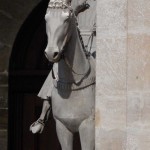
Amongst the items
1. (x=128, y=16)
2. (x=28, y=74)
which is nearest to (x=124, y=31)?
(x=128, y=16)

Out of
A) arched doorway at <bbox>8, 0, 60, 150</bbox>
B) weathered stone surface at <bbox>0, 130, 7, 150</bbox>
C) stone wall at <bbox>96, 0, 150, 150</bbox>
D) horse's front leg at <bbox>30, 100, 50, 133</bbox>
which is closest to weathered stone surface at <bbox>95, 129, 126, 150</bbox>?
stone wall at <bbox>96, 0, 150, 150</bbox>

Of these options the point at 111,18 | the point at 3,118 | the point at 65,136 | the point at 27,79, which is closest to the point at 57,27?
the point at 111,18

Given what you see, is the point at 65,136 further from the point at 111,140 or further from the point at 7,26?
the point at 7,26

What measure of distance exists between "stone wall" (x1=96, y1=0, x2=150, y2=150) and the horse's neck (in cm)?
36

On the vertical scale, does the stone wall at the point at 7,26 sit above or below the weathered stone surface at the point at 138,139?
above

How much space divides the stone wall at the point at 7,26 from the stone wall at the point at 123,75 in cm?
571

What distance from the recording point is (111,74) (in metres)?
7.81

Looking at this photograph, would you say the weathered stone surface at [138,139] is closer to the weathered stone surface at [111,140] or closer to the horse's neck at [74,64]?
the weathered stone surface at [111,140]

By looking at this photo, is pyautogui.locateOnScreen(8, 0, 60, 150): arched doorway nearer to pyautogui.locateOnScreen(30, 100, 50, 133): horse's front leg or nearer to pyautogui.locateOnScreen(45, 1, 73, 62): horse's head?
pyautogui.locateOnScreen(30, 100, 50, 133): horse's front leg

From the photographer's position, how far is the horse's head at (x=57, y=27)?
7789mm

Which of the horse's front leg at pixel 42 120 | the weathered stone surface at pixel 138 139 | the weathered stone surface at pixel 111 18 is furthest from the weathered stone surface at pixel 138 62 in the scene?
the horse's front leg at pixel 42 120

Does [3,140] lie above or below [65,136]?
below

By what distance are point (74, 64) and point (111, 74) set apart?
0.50 m

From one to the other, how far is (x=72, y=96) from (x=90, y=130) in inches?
12.4
